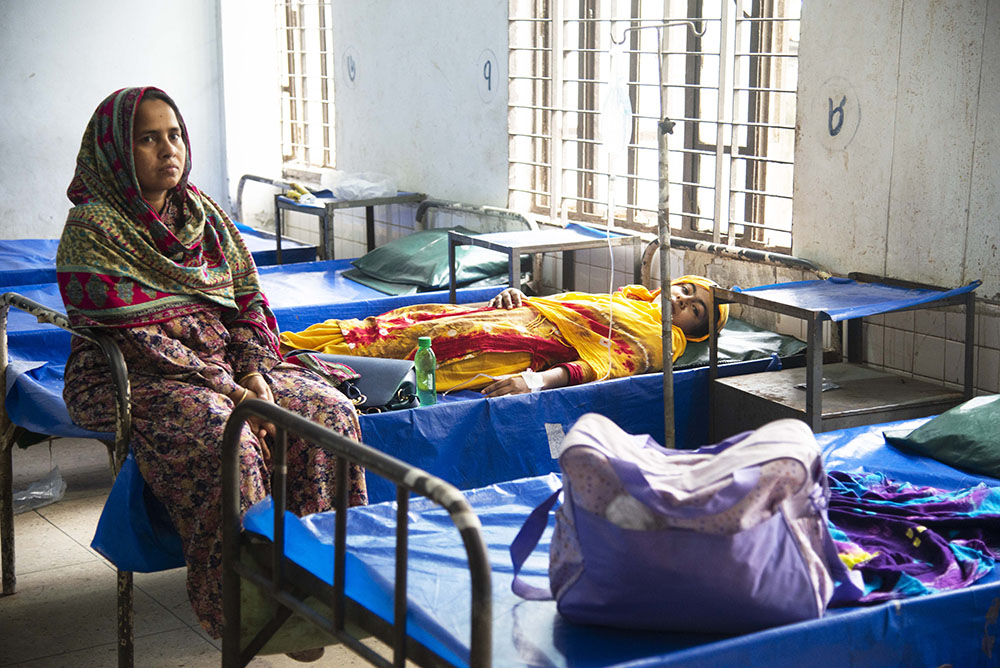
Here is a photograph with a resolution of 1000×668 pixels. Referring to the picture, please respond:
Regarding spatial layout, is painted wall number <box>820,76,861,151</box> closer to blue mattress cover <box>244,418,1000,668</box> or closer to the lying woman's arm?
the lying woman's arm

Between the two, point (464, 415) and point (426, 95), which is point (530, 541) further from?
point (426, 95)

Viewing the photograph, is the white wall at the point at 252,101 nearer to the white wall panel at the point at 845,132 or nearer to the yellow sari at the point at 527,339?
the yellow sari at the point at 527,339

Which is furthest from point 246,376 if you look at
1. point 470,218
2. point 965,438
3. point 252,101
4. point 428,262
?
point 252,101

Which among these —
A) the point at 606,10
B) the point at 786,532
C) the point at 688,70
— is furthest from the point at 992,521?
the point at 606,10

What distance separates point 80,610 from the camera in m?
3.35

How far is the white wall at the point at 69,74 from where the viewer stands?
25.8 feet

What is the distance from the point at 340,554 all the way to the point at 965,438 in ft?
6.00

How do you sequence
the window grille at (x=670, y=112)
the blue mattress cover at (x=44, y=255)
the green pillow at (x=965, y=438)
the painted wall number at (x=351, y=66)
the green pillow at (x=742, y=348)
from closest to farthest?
the green pillow at (x=965, y=438) → the green pillow at (x=742, y=348) → the window grille at (x=670, y=112) → the blue mattress cover at (x=44, y=255) → the painted wall number at (x=351, y=66)

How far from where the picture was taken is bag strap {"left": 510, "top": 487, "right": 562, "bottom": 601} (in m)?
1.93

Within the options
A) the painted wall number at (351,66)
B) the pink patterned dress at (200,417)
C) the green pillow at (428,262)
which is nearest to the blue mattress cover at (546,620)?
the pink patterned dress at (200,417)

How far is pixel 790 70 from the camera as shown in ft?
14.8

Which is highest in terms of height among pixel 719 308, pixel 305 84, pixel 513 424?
pixel 305 84

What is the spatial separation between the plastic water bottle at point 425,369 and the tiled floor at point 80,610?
3.26 feet

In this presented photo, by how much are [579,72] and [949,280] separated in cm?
231
